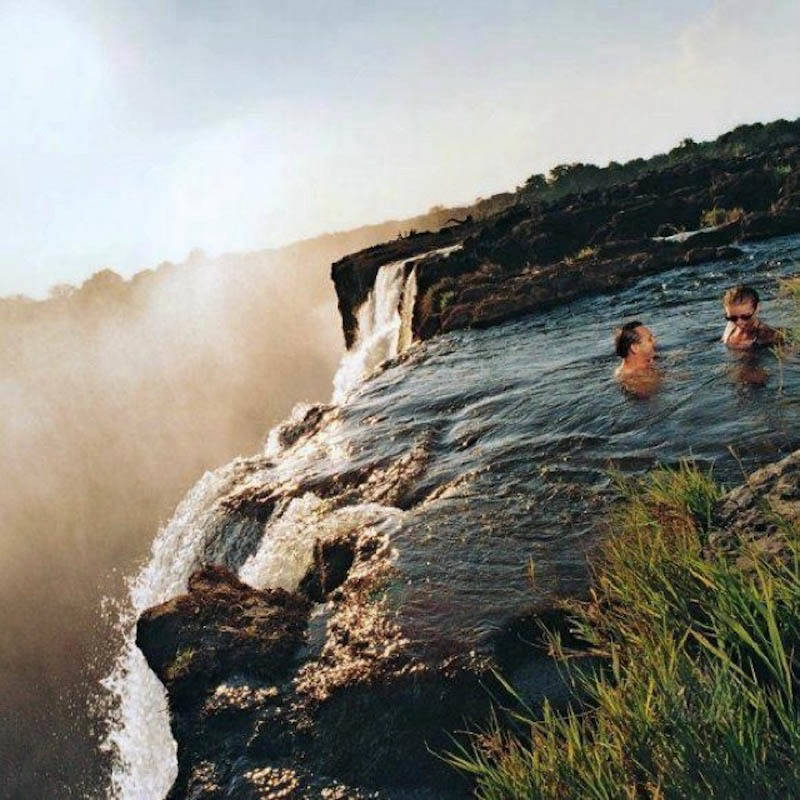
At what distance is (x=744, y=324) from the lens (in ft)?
26.8

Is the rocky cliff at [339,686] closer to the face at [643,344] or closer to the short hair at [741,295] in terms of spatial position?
the face at [643,344]

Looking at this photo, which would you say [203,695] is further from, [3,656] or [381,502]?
[3,656]

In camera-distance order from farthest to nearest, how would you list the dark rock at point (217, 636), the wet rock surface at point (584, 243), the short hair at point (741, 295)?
the wet rock surface at point (584, 243), the short hair at point (741, 295), the dark rock at point (217, 636)

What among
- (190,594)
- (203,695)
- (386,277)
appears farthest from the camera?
(386,277)

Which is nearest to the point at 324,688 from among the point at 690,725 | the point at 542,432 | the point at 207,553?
the point at 690,725

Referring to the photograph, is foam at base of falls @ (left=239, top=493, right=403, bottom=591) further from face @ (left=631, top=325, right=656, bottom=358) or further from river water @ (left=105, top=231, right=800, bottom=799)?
face @ (left=631, top=325, right=656, bottom=358)

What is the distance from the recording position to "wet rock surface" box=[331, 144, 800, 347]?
15.4m

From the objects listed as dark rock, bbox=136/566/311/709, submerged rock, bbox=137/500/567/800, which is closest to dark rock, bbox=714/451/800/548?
submerged rock, bbox=137/500/567/800

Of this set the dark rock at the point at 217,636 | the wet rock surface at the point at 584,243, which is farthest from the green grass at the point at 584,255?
the dark rock at the point at 217,636

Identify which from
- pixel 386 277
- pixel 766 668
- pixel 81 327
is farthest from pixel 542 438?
pixel 81 327

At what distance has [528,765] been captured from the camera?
75.7 inches

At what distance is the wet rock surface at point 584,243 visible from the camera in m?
15.4

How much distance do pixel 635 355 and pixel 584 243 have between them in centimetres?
1239

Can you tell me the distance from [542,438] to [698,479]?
119 inches
